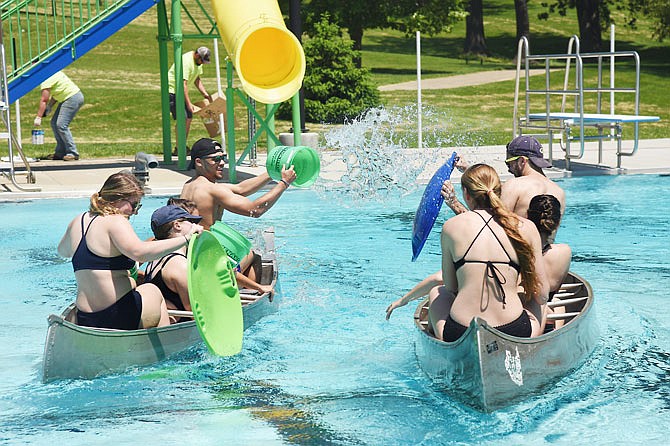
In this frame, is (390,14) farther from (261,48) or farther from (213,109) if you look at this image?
(261,48)

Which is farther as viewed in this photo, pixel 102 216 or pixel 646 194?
pixel 646 194

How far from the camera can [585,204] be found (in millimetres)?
14867

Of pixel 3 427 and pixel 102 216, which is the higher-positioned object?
pixel 102 216

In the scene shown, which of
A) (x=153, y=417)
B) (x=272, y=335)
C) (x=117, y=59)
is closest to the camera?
(x=153, y=417)

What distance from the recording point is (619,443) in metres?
5.92

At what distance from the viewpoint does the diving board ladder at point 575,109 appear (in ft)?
52.9

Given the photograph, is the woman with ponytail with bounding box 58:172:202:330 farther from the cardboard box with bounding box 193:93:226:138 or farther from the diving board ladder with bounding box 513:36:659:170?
the cardboard box with bounding box 193:93:226:138

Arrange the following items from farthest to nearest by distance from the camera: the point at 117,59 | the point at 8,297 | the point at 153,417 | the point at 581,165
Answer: the point at 117,59 < the point at 581,165 < the point at 8,297 < the point at 153,417

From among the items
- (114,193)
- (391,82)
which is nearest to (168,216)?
(114,193)

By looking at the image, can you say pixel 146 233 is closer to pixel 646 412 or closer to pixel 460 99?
pixel 646 412

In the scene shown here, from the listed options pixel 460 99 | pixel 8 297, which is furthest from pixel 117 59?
pixel 8 297

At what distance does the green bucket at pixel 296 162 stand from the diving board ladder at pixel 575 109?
7.50 meters

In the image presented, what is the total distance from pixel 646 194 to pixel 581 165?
5.77 feet

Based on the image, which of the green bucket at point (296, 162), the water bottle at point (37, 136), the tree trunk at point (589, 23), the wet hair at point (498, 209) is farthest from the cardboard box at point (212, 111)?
the tree trunk at point (589, 23)
